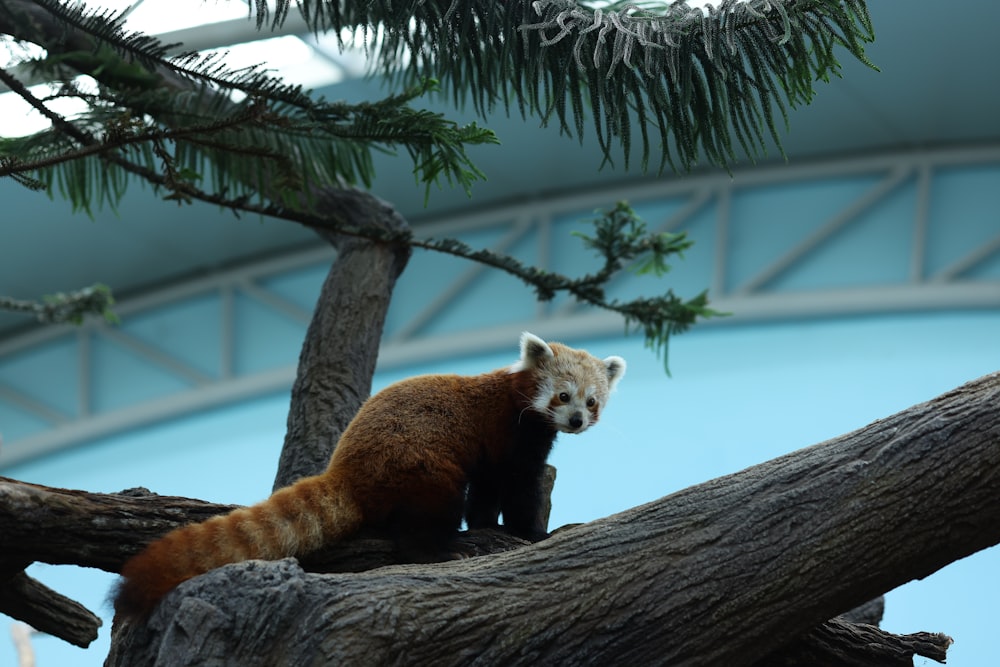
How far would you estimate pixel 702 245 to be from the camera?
8.00 m

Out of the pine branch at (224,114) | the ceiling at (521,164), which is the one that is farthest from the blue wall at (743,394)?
the pine branch at (224,114)

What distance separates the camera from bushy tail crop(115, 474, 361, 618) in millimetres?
2320

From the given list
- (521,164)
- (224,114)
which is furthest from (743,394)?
(224,114)

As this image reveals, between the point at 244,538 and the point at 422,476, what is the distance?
0.48 m

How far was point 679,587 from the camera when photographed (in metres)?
2.28

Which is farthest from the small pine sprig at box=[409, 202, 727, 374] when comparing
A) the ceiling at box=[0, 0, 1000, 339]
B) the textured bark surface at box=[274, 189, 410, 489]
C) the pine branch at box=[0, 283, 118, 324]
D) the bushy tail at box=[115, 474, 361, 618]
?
the ceiling at box=[0, 0, 1000, 339]

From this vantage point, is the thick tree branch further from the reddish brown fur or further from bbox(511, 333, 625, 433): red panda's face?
bbox(511, 333, 625, 433): red panda's face

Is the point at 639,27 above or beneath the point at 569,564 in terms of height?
above

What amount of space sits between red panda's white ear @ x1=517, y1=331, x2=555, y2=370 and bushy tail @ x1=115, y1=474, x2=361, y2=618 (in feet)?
2.54

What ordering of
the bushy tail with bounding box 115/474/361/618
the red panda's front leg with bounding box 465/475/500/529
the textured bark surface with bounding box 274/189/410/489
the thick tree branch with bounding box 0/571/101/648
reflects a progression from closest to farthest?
the bushy tail with bounding box 115/474/361/618 → the thick tree branch with bounding box 0/571/101/648 → the red panda's front leg with bounding box 465/475/500/529 → the textured bark surface with bounding box 274/189/410/489

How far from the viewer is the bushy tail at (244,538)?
232 cm

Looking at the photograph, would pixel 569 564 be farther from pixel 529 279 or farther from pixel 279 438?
pixel 279 438

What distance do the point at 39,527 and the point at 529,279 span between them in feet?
6.07

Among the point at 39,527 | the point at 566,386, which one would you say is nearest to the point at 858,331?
the point at 566,386
